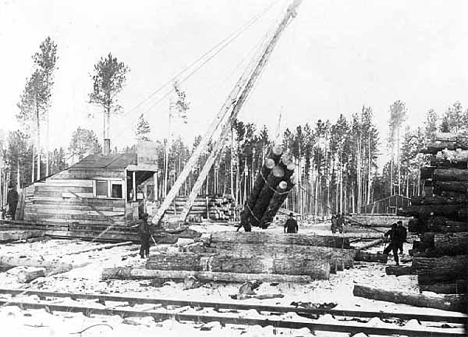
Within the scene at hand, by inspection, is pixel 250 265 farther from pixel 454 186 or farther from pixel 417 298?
pixel 454 186

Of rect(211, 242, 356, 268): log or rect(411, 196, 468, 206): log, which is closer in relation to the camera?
rect(411, 196, 468, 206): log

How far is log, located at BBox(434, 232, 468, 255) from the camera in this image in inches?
378

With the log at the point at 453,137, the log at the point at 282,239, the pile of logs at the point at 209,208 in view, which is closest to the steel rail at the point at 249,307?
the log at the point at 282,239

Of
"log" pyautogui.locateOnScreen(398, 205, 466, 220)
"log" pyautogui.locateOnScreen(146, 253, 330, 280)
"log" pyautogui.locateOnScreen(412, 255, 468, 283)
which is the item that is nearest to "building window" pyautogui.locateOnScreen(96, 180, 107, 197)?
"log" pyautogui.locateOnScreen(146, 253, 330, 280)

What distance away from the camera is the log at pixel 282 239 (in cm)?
1292

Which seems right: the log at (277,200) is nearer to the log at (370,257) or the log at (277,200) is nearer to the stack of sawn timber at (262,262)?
the stack of sawn timber at (262,262)

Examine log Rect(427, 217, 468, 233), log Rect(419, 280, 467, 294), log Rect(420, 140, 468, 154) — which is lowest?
log Rect(419, 280, 467, 294)

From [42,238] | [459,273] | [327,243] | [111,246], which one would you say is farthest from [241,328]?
[42,238]

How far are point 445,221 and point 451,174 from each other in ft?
4.19

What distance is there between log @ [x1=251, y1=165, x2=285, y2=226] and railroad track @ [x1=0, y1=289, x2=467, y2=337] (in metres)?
6.41

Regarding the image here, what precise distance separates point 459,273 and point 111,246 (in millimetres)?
11386

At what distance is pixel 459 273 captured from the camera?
30.3 ft

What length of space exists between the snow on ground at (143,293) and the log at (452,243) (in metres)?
1.10

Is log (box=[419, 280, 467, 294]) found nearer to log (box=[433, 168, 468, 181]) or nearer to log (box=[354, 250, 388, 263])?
log (box=[433, 168, 468, 181])
